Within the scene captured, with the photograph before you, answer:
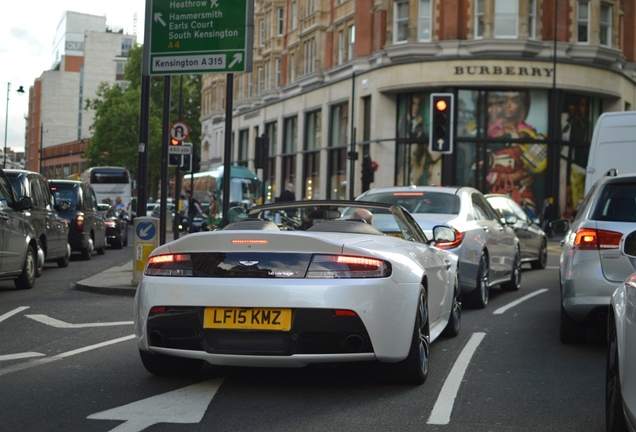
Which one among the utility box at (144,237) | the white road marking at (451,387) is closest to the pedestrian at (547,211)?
the utility box at (144,237)

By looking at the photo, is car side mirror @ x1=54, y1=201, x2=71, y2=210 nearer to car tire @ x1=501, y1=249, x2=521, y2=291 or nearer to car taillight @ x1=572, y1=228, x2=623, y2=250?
car tire @ x1=501, y1=249, x2=521, y2=291

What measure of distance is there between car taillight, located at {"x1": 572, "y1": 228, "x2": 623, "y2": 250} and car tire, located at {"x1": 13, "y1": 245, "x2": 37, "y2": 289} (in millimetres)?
9017

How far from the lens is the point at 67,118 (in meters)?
171

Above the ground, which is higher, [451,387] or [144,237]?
[144,237]

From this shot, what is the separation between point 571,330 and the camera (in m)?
9.23

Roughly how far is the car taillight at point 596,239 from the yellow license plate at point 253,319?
11.1 ft

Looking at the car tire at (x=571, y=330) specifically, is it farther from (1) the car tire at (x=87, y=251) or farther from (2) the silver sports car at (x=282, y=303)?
(1) the car tire at (x=87, y=251)

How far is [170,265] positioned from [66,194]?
1759 cm

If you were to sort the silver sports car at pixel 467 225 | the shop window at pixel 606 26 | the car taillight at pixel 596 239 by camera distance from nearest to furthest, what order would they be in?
1. the car taillight at pixel 596 239
2. the silver sports car at pixel 467 225
3. the shop window at pixel 606 26

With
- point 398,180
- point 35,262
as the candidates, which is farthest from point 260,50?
point 35,262

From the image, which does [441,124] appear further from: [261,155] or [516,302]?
[516,302]

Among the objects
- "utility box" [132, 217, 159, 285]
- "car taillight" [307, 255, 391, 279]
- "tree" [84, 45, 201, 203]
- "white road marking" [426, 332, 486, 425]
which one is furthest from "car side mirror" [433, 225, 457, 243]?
"tree" [84, 45, 201, 203]

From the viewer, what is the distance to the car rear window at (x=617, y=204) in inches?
336

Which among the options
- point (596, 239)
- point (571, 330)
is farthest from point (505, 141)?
point (596, 239)
